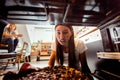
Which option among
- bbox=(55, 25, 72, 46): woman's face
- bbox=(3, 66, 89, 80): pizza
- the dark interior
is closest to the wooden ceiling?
the dark interior

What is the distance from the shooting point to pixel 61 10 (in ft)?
2.09

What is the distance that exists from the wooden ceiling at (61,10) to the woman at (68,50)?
0.15 m

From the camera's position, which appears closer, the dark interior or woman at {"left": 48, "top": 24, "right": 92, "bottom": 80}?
the dark interior

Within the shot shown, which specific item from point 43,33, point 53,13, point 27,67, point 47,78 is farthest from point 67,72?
point 43,33

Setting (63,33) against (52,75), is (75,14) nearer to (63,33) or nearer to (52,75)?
(63,33)

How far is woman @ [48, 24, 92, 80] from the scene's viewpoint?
0.88 m

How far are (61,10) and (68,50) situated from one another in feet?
1.44

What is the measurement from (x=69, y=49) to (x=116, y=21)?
0.46 meters

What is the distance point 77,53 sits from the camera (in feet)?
3.23

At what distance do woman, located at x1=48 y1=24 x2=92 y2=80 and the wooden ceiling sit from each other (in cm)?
15

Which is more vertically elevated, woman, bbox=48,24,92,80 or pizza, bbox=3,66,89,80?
woman, bbox=48,24,92,80

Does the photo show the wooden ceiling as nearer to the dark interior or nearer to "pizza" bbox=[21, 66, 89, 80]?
the dark interior

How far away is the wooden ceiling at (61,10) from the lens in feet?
1.84

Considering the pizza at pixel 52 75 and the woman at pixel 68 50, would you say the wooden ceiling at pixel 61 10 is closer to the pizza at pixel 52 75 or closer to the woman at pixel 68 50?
the woman at pixel 68 50
